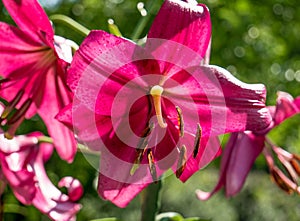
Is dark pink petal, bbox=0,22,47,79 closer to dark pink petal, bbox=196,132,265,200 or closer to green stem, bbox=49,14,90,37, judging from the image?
green stem, bbox=49,14,90,37

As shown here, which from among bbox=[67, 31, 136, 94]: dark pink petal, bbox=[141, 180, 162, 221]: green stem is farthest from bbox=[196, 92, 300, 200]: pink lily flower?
bbox=[67, 31, 136, 94]: dark pink petal

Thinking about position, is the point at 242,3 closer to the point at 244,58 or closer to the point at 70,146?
the point at 244,58

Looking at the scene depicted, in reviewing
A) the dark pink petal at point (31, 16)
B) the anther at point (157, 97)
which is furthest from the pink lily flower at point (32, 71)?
the anther at point (157, 97)

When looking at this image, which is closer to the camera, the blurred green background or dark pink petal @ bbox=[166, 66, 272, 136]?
dark pink petal @ bbox=[166, 66, 272, 136]

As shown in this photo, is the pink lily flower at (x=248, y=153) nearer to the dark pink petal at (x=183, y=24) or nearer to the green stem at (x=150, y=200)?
the green stem at (x=150, y=200)

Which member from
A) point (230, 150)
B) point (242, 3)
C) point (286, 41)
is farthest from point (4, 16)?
point (230, 150)

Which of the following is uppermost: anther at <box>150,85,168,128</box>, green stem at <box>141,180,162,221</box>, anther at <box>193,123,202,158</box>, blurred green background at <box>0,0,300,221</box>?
anther at <box>150,85,168,128</box>
